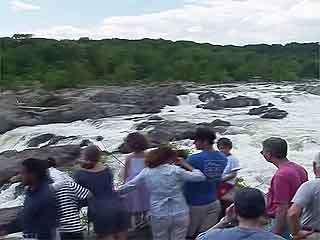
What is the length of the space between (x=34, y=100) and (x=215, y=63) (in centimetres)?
3668

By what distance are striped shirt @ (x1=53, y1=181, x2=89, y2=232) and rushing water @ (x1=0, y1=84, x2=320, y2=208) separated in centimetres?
882

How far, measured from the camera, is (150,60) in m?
64.3

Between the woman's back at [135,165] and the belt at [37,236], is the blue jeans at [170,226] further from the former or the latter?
the belt at [37,236]

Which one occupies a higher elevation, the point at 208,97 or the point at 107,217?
the point at 107,217

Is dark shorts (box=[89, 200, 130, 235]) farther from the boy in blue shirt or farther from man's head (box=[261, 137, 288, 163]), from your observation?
man's head (box=[261, 137, 288, 163])

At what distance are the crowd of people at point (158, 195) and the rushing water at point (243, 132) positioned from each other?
8.47 metres

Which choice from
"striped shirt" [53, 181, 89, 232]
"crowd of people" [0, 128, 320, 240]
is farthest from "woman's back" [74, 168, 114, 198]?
"striped shirt" [53, 181, 89, 232]

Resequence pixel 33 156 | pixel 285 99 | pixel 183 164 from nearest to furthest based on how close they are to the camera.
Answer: pixel 183 164, pixel 33 156, pixel 285 99

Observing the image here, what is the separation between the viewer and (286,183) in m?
4.05

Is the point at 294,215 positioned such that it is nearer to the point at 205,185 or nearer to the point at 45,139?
the point at 205,185

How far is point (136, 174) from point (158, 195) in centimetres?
55

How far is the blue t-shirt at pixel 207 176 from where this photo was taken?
4.90 metres

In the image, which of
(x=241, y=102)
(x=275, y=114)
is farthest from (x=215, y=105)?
(x=275, y=114)

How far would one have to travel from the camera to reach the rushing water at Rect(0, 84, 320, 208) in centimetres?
1682
